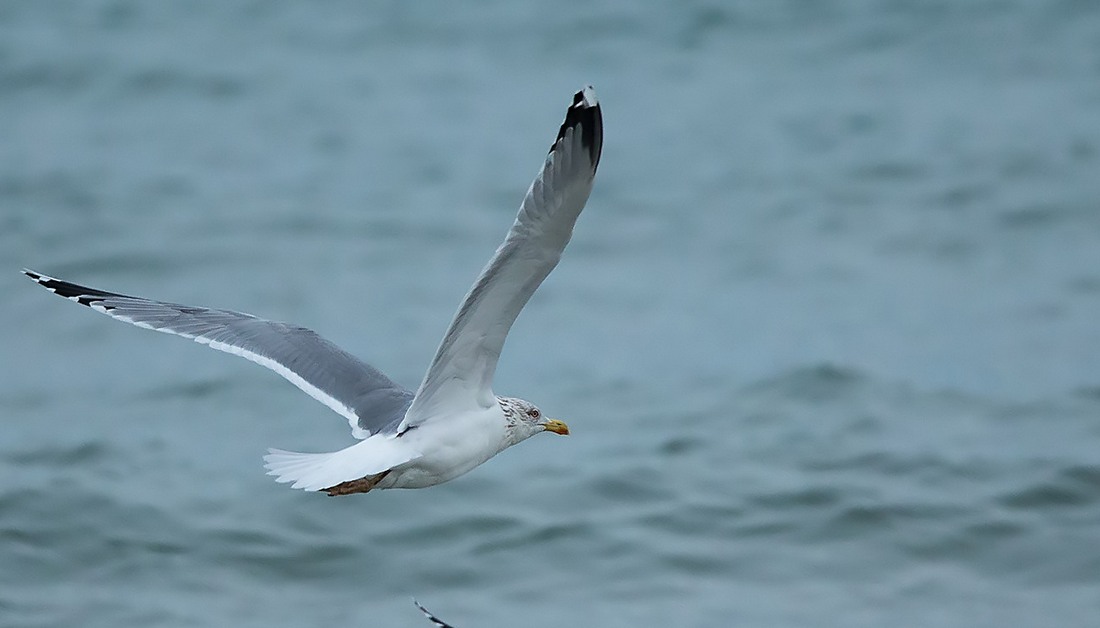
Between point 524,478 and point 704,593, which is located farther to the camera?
point 524,478

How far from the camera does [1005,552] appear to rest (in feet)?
27.4

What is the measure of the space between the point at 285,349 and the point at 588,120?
87.7 inches

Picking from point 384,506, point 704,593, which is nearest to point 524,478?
point 384,506

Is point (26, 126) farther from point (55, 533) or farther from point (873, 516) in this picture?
point (873, 516)

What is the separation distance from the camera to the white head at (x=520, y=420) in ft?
20.8

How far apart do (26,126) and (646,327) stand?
5581 millimetres

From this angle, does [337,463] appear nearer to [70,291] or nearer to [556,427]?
[556,427]

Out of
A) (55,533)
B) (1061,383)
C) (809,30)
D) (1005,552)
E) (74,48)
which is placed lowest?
(55,533)

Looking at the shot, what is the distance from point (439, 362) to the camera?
5.94 m

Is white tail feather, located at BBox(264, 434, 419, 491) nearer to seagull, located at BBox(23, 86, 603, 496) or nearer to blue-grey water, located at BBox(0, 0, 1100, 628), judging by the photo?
seagull, located at BBox(23, 86, 603, 496)

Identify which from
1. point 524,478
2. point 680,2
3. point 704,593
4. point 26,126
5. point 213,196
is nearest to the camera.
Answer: point 704,593

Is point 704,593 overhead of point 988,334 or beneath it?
beneath

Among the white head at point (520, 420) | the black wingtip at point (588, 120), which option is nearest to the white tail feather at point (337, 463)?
the white head at point (520, 420)

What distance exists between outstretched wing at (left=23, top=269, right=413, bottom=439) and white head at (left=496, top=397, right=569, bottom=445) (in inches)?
16.2
